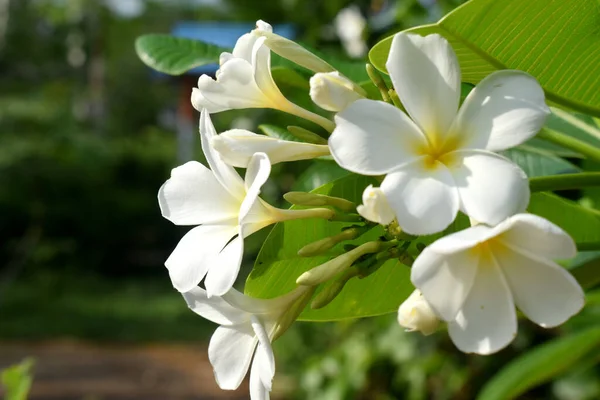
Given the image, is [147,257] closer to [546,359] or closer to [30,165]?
[30,165]

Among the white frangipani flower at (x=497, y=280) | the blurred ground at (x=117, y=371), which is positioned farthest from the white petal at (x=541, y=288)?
Answer: the blurred ground at (x=117, y=371)

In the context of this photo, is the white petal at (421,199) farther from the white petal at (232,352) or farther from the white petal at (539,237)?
the white petal at (232,352)

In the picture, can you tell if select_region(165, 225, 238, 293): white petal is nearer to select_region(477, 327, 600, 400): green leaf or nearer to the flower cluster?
the flower cluster

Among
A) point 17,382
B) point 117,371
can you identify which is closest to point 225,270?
point 17,382

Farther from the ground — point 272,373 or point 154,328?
point 272,373

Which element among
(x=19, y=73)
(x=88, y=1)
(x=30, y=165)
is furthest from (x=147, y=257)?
(x=88, y=1)

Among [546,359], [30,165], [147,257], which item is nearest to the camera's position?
[546,359]
